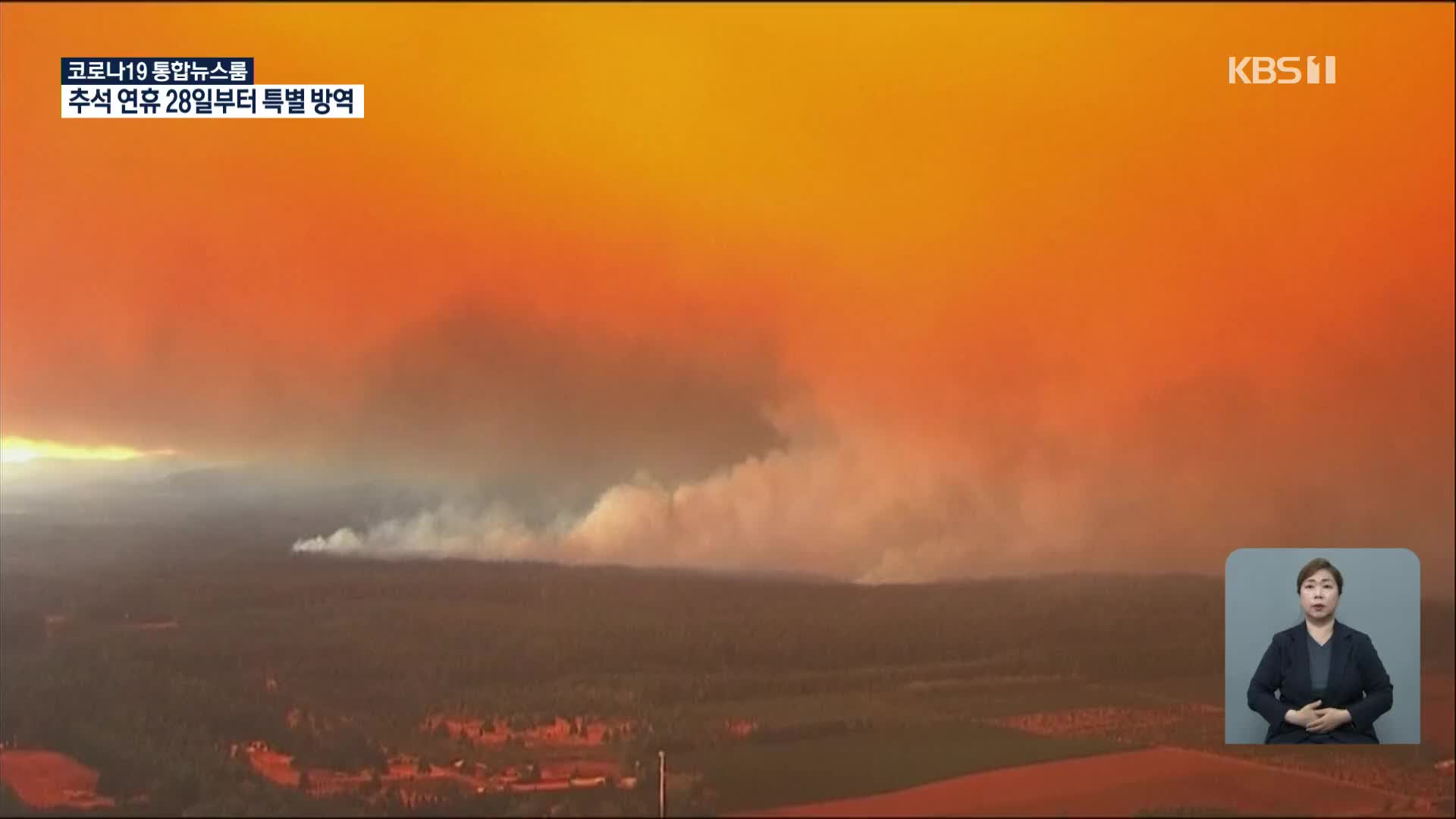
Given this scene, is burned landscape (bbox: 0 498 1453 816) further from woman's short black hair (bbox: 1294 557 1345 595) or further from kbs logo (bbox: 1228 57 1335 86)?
kbs logo (bbox: 1228 57 1335 86)

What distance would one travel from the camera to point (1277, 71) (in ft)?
10.9

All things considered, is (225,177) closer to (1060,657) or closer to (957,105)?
(957,105)

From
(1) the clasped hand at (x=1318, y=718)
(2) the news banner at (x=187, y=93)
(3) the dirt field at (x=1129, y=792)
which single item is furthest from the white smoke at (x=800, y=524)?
(2) the news banner at (x=187, y=93)

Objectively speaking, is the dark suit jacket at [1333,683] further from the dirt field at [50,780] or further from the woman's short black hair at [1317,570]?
the dirt field at [50,780]

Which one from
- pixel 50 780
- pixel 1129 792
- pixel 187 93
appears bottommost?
pixel 1129 792

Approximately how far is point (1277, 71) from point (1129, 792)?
5.75 ft

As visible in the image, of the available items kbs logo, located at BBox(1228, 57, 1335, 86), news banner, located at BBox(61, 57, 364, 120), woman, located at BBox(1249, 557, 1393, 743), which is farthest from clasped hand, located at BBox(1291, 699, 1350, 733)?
→ news banner, located at BBox(61, 57, 364, 120)

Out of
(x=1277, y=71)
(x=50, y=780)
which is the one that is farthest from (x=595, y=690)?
(x=1277, y=71)

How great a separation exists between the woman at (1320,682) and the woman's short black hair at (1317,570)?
0.08ft

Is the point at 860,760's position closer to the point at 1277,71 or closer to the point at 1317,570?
the point at 1317,570

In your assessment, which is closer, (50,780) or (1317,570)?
(50,780)

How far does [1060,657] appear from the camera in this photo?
3355 mm

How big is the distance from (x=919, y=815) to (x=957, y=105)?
168 cm

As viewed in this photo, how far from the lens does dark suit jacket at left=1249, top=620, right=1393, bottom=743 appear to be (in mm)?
3287
